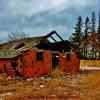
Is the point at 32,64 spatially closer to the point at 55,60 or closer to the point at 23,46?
the point at 23,46

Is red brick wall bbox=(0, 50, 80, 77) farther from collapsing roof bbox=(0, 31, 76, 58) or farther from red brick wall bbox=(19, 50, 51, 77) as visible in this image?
collapsing roof bbox=(0, 31, 76, 58)

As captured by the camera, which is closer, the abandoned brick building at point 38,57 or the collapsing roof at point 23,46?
the abandoned brick building at point 38,57

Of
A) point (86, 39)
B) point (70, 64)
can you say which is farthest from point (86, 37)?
point (70, 64)

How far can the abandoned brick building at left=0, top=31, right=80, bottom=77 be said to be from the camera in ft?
104

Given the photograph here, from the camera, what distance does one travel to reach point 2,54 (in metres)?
34.2

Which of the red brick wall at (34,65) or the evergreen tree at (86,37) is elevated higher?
the evergreen tree at (86,37)

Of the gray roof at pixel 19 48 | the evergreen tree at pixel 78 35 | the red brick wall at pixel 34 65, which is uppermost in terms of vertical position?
the evergreen tree at pixel 78 35

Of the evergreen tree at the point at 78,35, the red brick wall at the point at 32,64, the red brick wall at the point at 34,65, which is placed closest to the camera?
the red brick wall at the point at 32,64

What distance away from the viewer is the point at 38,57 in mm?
33312

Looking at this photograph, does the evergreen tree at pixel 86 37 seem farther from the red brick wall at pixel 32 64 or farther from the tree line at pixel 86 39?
the red brick wall at pixel 32 64

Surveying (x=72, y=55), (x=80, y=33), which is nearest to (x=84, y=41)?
(x=80, y=33)

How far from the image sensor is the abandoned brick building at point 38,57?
31797 millimetres

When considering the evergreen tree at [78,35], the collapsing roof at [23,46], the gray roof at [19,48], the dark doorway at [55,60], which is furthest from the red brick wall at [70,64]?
the evergreen tree at [78,35]

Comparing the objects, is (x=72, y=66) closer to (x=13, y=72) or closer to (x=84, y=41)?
(x=13, y=72)
